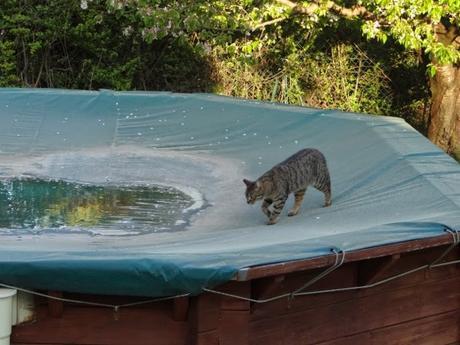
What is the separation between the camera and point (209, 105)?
25.7 feet

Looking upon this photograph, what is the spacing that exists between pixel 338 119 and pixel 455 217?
3.05 m

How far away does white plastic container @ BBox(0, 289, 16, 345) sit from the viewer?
2691 mm

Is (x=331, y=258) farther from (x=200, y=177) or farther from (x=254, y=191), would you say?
(x=200, y=177)

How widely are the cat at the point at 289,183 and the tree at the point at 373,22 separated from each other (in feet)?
8.89

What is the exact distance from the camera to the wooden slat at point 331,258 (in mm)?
2725

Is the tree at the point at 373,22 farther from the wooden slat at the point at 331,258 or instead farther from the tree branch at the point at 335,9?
the wooden slat at the point at 331,258

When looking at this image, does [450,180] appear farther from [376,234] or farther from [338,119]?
A: [338,119]

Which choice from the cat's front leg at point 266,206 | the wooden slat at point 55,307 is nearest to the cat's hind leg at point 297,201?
the cat's front leg at point 266,206

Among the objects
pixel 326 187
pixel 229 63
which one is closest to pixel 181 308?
pixel 326 187

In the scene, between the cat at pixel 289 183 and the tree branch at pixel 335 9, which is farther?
the tree branch at pixel 335 9

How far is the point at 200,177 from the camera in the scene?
6176mm

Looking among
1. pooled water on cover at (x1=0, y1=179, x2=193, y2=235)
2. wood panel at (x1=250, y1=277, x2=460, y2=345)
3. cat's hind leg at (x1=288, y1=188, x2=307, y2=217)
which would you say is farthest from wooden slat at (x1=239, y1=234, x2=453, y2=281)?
pooled water on cover at (x1=0, y1=179, x2=193, y2=235)

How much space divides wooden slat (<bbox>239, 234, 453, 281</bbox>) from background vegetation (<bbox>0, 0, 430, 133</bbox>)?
7726 mm

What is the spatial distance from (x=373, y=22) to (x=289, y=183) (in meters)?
3.50
